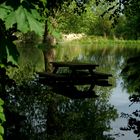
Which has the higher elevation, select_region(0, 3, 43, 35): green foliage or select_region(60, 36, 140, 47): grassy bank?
select_region(0, 3, 43, 35): green foliage

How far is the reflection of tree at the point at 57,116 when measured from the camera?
39.7ft

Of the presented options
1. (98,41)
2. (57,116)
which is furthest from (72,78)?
(98,41)

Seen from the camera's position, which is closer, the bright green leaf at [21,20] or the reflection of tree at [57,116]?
the bright green leaf at [21,20]

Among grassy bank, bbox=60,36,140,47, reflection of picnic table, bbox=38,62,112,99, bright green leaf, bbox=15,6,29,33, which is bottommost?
grassy bank, bbox=60,36,140,47

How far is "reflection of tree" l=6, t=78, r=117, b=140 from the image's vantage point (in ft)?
39.7

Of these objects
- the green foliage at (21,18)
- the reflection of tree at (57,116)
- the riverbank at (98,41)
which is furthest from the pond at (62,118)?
the riverbank at (98,41)

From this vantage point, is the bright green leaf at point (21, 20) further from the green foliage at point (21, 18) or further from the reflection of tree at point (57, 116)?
the reflection of tree at point (57, 116)

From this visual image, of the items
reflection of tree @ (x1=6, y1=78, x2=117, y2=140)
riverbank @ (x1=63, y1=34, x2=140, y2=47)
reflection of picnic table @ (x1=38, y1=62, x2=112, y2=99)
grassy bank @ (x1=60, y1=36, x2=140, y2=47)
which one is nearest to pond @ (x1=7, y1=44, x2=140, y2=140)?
reflection of tree @ (x1=6, y1=78, x2=117, y2=140)

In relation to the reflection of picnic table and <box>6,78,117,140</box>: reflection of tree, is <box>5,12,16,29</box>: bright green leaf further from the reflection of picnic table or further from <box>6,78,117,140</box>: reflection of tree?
the reflection of picnic table

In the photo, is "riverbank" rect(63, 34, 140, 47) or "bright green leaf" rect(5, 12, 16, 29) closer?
"bright green leaf" rect(5, 12, 16, 29)

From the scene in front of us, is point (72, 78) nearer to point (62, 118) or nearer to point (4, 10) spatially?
point (62, 118)

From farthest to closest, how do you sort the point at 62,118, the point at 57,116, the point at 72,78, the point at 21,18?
1. the point at 72,78
2. the point at 57,116
3. the point at 62,118
4. the point at 21,18

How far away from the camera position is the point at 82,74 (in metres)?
25.5

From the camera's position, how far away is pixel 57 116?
14.6m
